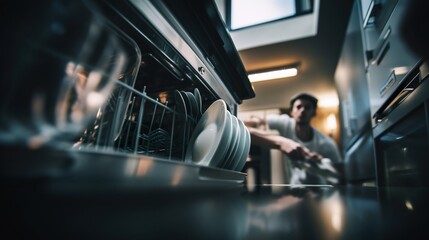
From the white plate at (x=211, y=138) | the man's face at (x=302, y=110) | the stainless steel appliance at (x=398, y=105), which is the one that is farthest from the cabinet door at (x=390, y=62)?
the man's face at (x=302, y=110)

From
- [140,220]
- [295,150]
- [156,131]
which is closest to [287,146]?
[295,150]

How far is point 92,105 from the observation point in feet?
0.71

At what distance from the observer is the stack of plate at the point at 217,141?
0.55 m

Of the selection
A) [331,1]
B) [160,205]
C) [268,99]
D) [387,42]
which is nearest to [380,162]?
[387,42]

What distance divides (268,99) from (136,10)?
2.72m

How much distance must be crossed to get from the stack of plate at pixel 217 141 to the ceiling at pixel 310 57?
121cm

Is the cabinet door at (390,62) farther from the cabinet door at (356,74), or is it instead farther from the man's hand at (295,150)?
the man's hand at (295,150)

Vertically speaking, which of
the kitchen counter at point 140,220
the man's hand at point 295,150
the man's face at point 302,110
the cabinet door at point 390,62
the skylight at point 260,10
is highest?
the skylight at point 260,10

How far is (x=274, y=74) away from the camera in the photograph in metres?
2.24

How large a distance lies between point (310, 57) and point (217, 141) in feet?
5.77

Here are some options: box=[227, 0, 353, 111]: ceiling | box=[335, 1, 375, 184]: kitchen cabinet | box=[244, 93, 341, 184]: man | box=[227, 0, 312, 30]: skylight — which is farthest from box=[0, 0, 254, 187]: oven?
box=[227, 0, 312, 30]: skylight

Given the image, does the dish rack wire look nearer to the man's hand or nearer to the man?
the man's hand

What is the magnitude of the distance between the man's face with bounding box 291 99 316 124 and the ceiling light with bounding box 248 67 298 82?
0.99 ft

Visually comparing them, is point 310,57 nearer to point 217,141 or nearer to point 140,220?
point 217,141
